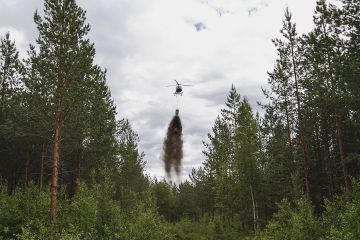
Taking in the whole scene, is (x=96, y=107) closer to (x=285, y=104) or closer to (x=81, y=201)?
(x=81, y=201)

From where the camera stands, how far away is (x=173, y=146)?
9406mm

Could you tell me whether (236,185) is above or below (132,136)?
below

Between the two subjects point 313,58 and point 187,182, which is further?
point 187,182

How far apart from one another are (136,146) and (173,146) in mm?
36819

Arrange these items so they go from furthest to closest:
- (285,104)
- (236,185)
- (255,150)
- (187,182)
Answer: (187,182) → (236,185) → (255,150) → (285,104)

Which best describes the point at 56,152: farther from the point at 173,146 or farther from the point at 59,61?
the point at 173,146

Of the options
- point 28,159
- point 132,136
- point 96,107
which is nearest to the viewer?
point 96,107

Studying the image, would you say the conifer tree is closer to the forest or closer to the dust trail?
the forest

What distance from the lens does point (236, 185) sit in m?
38.3

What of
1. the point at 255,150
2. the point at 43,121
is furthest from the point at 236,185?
the point at 43,121

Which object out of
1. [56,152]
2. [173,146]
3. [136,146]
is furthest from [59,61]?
[136,146]

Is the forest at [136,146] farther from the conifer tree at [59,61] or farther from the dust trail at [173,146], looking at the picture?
the dust trail at [173,146]

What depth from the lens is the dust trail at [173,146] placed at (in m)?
8.73

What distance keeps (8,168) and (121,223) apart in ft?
62.7
